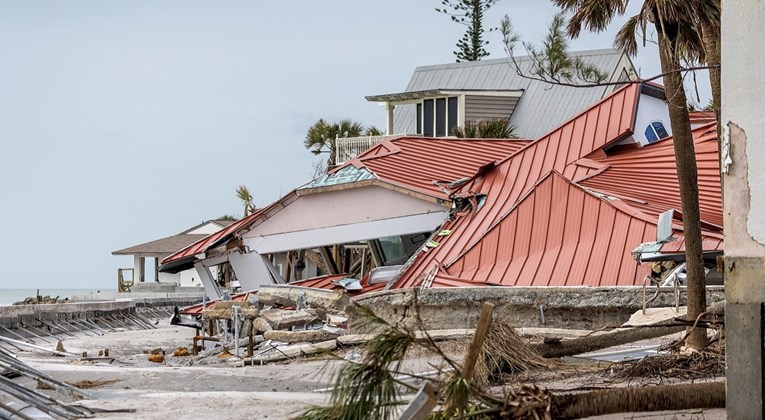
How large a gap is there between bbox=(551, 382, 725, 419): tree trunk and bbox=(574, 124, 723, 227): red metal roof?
14551 millimetres

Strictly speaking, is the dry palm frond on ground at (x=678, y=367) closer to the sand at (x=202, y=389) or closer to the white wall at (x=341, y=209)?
the sand at (x=202, y=389)

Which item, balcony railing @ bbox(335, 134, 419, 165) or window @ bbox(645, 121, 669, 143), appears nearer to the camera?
window @ bbox(645, 121, 669, 143)

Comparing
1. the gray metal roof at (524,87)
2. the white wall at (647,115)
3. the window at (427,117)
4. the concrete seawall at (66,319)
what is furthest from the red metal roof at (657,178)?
the window at (427,117)

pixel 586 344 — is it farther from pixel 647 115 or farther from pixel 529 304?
pixel 647 115

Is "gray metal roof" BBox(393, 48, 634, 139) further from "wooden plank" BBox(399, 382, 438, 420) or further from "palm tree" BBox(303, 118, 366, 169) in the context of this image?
"wooden plank" BBox(399, 382, 438, 420)

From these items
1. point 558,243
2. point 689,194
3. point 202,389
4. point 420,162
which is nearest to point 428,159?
point 420,162

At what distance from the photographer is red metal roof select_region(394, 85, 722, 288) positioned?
76.9ft

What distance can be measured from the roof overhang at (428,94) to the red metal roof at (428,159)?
1575 cm

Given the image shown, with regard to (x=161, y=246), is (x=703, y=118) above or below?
above

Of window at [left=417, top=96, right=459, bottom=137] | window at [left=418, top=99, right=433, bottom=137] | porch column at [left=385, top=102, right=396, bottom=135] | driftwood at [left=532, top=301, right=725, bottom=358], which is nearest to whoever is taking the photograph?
driftwood at [left=532, top=301, right=725, bottom=358]

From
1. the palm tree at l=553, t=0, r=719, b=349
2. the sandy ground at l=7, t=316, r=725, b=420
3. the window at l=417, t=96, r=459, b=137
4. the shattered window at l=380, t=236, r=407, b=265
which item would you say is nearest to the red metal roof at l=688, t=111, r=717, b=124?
the shattered window at l=380, t=236, r=407, b=265

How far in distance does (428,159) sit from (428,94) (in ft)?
61.2

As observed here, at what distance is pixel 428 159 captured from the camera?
3656cm

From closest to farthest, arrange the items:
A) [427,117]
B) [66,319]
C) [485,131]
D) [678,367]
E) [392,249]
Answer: [678,367] → [392,249] → [66,319] → [485,131] → [427,117]
